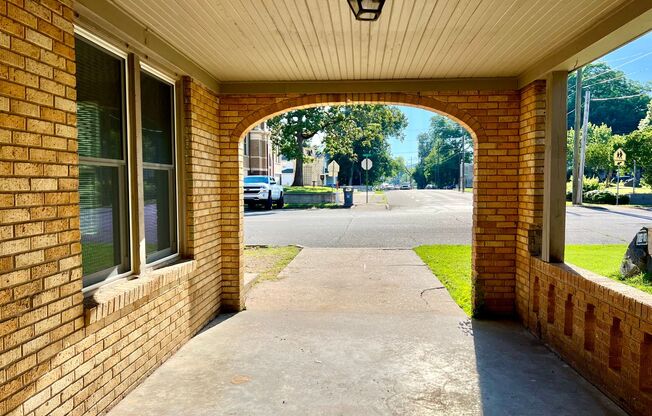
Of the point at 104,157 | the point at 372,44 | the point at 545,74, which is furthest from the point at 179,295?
the point at 545,74

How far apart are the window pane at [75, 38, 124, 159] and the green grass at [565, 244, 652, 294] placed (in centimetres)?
515

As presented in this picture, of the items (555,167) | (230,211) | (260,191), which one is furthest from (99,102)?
(260,191)

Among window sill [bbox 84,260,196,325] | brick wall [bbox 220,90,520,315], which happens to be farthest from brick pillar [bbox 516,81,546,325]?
window sill [bbox 84,260,196,325]

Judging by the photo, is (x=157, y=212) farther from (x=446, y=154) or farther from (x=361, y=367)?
(x=446, y=154)

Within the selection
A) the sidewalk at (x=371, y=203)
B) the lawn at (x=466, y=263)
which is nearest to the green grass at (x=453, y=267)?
the lawn at (x=466, y=263)

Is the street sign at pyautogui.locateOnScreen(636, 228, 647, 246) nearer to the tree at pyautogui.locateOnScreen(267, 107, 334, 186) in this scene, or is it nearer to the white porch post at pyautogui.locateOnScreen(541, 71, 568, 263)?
the white porch post at pyautogui.locateOnScreen(541, 71, 568, 263)

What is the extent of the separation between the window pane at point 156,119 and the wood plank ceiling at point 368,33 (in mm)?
431

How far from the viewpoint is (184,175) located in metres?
4.75

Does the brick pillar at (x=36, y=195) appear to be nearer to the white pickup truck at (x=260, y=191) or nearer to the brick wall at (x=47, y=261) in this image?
the brick wall at (x=47, y=261)

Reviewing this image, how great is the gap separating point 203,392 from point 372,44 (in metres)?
3.34

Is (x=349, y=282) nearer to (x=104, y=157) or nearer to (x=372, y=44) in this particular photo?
(x=372, y=44)

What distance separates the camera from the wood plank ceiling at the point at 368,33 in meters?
3.30

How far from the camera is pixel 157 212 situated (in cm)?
438

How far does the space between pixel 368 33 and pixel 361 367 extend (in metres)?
2.93
